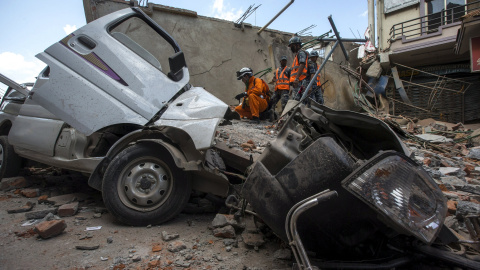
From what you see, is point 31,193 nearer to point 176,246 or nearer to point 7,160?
point 7,160

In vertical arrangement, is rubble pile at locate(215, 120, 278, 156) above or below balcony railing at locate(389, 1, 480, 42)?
below

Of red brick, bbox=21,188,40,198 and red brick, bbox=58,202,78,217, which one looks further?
red brick, bbox=21,188,40,198

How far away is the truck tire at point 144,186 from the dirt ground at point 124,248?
0.45 ft

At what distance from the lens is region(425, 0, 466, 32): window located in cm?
1205

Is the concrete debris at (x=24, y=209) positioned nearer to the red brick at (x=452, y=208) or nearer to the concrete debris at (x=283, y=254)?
the concrete debris at (x=283, y=254)

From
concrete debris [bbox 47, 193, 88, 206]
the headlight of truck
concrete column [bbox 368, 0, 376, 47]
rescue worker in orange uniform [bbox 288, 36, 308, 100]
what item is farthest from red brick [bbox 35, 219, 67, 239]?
concrete column [bbox 368, 0, 376, 47]

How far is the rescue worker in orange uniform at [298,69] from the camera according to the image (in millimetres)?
6215

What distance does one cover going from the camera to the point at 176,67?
312 centimetres

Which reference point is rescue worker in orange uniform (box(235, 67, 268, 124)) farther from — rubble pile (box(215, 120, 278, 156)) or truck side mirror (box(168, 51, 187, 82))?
truck side mirror (box(168, 51, 187, 82))

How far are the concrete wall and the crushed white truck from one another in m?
6.42

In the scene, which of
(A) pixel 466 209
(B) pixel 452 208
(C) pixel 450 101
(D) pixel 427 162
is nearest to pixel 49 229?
(B) pixel 452 208

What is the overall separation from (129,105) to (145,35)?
22.5 feet

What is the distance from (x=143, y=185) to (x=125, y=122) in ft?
2.05

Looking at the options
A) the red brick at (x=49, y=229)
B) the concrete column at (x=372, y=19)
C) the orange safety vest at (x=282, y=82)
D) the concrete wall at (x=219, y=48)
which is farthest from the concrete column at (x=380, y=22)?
the red brick at (x=49, y=229)
